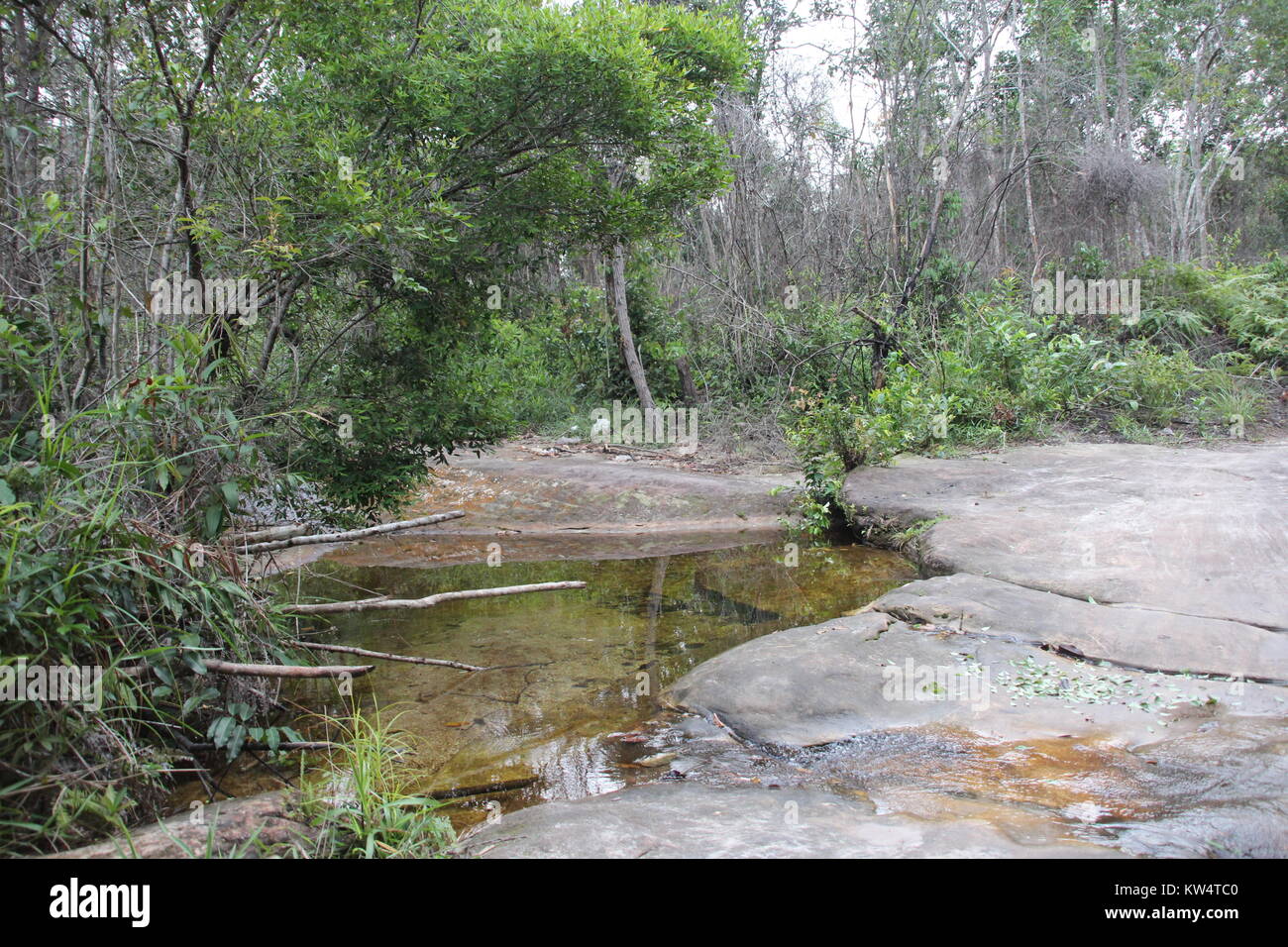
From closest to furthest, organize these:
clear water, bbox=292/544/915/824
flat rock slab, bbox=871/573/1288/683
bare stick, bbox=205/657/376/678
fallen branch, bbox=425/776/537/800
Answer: bare stick, bbox=205/657/376/678, fallen branch, bbox=425/776/537/800, clear water, bbox=292/544/915/824, flat rock slab, bbox=871/573/1288/683

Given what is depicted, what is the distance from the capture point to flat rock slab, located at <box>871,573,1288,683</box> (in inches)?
160

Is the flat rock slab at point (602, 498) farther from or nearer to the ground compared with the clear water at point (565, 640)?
farther from the ground

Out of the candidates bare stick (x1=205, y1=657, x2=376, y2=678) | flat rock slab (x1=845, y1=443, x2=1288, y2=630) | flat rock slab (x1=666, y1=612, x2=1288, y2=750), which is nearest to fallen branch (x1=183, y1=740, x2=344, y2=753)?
bare stick (x1=205, y1=657, x2=376, y2=678)

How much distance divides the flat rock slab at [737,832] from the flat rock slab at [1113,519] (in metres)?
2.68

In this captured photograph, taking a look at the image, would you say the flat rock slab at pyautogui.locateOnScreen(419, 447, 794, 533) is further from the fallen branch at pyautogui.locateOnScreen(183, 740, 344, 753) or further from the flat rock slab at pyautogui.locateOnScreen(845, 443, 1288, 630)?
the fallen branch at pyautogui.locateOnScreen(183, 740, 344, 753)

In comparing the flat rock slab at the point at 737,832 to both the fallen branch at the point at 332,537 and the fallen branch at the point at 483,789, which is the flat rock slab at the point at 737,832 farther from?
the fallen branch at the point at 332,537

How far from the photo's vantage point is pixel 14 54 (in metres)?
4.66

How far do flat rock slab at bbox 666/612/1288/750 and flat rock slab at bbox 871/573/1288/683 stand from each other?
13 cm

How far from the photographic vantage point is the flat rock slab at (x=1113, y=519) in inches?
193

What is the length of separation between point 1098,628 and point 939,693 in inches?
43.8

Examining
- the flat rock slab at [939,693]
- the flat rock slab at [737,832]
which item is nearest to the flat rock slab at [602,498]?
the flat rock slab at [939,693]

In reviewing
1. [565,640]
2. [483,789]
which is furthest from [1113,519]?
[483,789]

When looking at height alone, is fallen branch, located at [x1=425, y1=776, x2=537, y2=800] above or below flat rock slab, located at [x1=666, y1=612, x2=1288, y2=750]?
below
